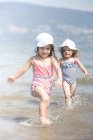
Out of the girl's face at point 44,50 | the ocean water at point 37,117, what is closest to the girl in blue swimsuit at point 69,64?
the ocean water at point 37,117

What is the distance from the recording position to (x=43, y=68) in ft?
21.6

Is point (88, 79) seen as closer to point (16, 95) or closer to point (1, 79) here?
point (1, 79)

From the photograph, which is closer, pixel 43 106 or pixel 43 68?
pixel 43 106

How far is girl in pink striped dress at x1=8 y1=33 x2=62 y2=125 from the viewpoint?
642 centimetres

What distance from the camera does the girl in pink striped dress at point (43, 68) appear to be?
6.42 metres

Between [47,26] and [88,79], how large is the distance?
4050 centimetres

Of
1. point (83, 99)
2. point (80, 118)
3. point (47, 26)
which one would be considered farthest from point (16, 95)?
point (47, 26)

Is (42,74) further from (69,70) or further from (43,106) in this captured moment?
(69,70)

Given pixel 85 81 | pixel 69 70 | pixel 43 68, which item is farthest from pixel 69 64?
pixel 85 81

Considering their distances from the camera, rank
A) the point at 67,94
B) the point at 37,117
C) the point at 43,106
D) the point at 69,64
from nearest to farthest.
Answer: the point at 43,106 → the point at 37,117 → the point at 67,94 → the point at 69,64

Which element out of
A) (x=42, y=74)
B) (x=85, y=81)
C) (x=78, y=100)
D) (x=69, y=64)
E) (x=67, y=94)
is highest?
(x=42, y=74)

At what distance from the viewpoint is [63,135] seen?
5.45 m

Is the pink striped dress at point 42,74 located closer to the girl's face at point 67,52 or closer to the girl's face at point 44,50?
the girl's face at point 44,50

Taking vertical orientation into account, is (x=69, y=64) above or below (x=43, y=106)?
above
